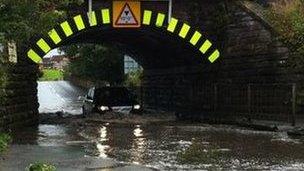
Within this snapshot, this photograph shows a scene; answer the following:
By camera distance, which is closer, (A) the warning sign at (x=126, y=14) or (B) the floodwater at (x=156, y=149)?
(B) the floodwater at (x=156, y=149)

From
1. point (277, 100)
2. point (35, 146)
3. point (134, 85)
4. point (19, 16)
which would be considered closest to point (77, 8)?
point (277, 100)

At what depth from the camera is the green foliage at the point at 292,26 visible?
2456 centimetres

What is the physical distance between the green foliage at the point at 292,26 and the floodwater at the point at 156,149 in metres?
3.40

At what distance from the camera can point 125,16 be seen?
28047mm

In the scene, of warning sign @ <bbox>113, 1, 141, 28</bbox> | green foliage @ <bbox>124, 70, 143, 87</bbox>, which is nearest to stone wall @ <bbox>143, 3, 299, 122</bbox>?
warning sign @ <bbox>113, 1, 141, 28</bbox>

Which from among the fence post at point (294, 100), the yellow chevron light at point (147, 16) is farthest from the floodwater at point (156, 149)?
the yellow chevron light at point (147, 16)

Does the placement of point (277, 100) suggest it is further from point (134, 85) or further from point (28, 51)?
point (134, 85)

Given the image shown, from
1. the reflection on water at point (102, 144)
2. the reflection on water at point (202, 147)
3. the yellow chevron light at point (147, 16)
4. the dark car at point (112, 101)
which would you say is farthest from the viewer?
→ the dark car at point (112, 101)

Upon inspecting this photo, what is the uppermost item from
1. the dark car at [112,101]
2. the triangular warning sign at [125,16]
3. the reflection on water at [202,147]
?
the triangular warning sign at [125,16]

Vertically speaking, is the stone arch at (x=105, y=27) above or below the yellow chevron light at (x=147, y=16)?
below

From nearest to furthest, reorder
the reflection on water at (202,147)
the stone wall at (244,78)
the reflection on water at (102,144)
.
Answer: the reflection on water at (202,147)
the reflection on water at (102,144)
the stone wall at (244,78)

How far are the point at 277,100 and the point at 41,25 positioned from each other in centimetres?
1415

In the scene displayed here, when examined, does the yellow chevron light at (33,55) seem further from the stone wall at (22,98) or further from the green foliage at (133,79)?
the green foliage at (133,79)

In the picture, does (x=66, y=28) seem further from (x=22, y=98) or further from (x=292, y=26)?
(x=292, y=26)
